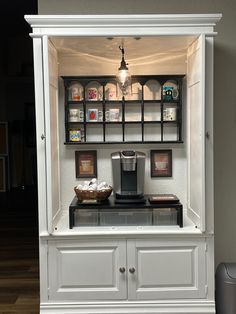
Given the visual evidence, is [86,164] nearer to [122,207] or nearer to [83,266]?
[122,207]

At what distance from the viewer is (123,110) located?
10.1 ft

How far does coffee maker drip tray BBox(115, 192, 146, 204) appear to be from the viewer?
9.21 ft

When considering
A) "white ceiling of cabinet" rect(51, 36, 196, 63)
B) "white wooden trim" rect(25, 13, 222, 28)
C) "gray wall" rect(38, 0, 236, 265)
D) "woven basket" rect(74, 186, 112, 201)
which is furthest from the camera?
"gray wall" rect(38, 0, 236, 265)

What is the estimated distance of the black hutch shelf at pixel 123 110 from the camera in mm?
3064

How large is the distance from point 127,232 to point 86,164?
2.35ft

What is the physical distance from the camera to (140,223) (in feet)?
9.21

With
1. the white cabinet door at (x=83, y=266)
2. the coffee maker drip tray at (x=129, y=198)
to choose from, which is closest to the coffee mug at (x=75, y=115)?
the coffee maker drip tray at (x=129, y=198)

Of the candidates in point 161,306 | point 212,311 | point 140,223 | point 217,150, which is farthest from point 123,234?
point 217,150

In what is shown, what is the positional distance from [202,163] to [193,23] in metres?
0.94

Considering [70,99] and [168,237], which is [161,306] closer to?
[168,237]

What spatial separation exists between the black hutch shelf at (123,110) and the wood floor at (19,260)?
54.3 inches

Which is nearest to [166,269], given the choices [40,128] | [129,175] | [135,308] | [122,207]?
[135,308]

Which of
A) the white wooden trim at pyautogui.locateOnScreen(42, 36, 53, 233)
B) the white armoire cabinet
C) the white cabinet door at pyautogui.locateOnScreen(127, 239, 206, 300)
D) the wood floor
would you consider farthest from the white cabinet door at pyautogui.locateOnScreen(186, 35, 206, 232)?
the wood floor

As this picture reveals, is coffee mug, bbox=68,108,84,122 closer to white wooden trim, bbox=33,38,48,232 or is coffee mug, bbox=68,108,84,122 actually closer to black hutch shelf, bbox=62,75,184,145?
black hutch shelf, bbox=62,75,184,145
